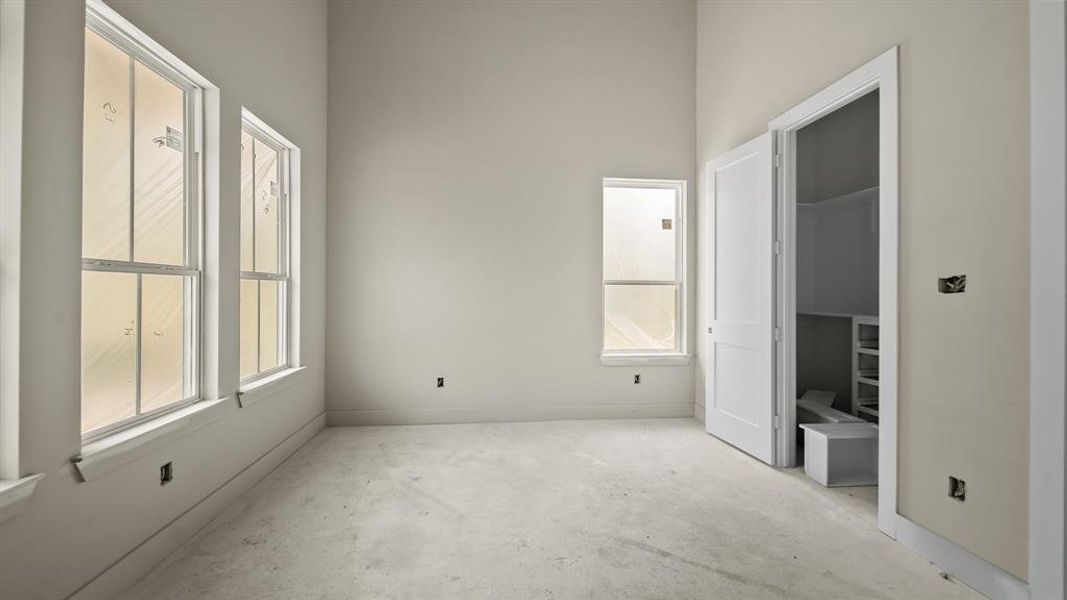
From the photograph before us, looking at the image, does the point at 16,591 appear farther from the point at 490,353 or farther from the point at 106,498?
the point at 490,353

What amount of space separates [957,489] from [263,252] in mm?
4110

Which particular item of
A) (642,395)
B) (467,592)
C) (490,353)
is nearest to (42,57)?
(467,592)

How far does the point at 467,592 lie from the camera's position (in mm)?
1959

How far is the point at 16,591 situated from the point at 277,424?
1.90m

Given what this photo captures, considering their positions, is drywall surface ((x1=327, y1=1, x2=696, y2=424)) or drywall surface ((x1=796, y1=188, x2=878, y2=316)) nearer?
drywall surface ((x1=796, y1=188, x2=878, y2=316))

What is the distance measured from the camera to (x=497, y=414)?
4.55 m

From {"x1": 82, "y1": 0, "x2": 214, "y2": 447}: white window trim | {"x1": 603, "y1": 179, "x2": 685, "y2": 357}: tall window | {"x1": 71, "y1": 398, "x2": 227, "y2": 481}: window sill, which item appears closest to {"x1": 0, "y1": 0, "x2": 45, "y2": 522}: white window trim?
{"x1": 71, "y1": 398, "x2": 227, "y2": 481}: window sill

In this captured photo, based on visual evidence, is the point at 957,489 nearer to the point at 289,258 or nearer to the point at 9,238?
the point at 9,238

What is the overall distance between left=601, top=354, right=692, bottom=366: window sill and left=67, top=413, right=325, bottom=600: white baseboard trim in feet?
9.25

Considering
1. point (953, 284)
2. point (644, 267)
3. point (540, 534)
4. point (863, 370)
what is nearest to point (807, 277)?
point (863, 370)

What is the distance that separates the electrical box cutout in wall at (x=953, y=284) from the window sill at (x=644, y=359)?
259 cm

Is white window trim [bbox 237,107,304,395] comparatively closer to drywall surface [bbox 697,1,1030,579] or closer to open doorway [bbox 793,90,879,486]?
drywall surface [bbox 697,1,1030,579]

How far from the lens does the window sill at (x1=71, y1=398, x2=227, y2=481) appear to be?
178cm

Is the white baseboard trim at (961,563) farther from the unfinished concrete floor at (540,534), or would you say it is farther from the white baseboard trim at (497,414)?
the white baseboard trim at (497,414)
